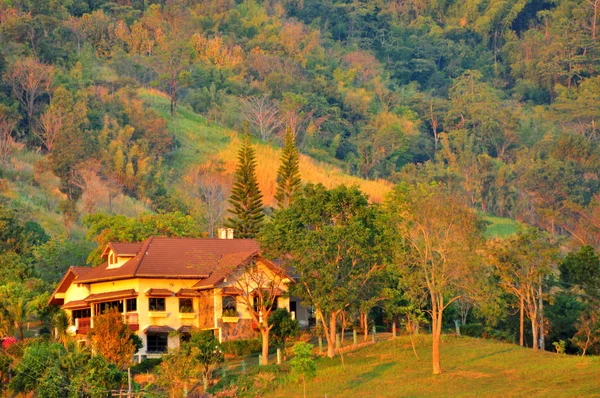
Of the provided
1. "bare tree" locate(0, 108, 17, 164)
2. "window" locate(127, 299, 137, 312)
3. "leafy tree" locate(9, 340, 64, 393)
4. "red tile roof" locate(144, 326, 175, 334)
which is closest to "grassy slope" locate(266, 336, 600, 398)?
"leafy tree" locate(9, 340, 64, 393)

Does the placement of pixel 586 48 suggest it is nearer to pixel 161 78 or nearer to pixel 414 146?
pixel 414 146

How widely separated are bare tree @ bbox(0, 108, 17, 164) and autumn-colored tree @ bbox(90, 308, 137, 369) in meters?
42.8

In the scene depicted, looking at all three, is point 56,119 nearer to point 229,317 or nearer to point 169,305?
point 169,305

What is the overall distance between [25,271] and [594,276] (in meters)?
28.4

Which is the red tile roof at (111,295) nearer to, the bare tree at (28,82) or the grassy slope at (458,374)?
the grassy slope at (458,374)

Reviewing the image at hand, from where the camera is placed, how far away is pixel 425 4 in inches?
6973

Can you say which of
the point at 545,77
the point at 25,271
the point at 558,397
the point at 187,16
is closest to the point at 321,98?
the point at 187,16

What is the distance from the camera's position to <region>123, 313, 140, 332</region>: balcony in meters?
51.7

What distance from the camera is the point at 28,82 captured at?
97.8m

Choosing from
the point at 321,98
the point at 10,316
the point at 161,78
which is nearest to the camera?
the point at 10,316

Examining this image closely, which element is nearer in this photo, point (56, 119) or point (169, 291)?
point (169, 291)

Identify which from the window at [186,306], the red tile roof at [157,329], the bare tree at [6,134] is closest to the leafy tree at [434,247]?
the window at [186,306]

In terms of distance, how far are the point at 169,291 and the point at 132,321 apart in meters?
2.09

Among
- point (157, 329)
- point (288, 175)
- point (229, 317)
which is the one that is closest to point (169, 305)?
point (157, 329)
